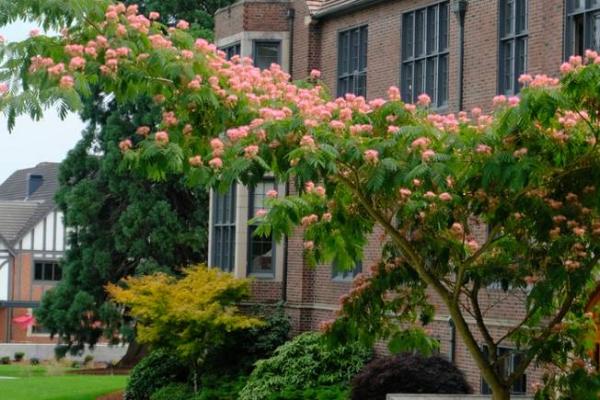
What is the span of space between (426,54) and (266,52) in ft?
20.3

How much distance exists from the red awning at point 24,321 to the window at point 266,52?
35510 millimetres

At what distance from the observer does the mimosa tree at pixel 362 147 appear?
13953mm

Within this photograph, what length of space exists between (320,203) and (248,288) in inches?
624

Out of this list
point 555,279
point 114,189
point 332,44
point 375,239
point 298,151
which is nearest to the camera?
point 298,151

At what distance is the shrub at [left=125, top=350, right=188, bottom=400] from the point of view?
3256 cm

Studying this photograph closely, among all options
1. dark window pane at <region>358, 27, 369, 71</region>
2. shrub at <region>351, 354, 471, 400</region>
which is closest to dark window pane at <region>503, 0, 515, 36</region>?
dark window pane at <region>358, 27, 369, 71</region>

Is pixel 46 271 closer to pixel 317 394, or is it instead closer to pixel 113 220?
pixel 113 220

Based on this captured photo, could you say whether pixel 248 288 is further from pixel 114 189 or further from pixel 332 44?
pixel 114 189

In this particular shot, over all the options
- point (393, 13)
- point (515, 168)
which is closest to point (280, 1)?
point (393, 13)

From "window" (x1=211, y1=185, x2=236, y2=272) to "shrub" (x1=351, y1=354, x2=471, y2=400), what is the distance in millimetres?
9900

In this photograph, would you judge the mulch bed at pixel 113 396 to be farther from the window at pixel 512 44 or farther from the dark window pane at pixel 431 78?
the window at pixel 512 44

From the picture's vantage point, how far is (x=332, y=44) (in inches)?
1229

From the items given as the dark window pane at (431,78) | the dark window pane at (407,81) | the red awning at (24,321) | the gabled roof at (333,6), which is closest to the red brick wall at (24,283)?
the red awning at (24,321)

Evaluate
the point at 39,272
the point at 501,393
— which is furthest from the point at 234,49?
the point at 39,272
